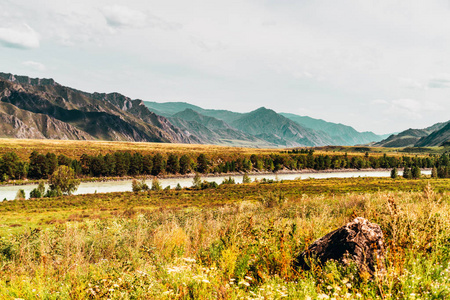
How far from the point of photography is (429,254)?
570 centimetres

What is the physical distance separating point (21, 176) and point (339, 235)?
12247 cm

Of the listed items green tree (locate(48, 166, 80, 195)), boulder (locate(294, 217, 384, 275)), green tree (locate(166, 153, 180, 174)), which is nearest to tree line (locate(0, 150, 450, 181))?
green tree (locate(166, 153, 180, 174))

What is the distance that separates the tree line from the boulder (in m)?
101

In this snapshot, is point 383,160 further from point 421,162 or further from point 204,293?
point 204,293

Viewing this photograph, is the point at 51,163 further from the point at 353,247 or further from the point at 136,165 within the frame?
the point at 353,247

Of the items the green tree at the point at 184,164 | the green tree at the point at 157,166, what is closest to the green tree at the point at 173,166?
the green tree at the point at 184,164

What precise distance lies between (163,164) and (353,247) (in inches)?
4858

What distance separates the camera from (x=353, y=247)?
5609 millimetres

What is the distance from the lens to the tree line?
10114 centimetres

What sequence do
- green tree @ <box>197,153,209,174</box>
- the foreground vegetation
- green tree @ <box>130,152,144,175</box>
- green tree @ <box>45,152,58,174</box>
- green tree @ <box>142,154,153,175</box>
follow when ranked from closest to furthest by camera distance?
1. the foreground vegetation
2. green tree @ <box>45,152,58,174</box>
3. green tree @ <box>130,152,144,175</box>
4. green tree @ <box>142,154,153,175</box>
5. green tree @ <box>197,153,209,174</box>

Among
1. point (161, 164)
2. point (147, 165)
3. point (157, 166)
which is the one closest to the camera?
point (147, 165)

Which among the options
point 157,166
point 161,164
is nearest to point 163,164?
point 161,164

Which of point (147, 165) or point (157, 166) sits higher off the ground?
point (147, 165)

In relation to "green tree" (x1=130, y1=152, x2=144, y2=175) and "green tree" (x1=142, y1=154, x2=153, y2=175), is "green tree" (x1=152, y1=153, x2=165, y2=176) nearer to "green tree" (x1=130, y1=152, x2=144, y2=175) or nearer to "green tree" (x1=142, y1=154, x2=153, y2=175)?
"green tree" (x1=142, y1=154, x2=153, y2=175)
